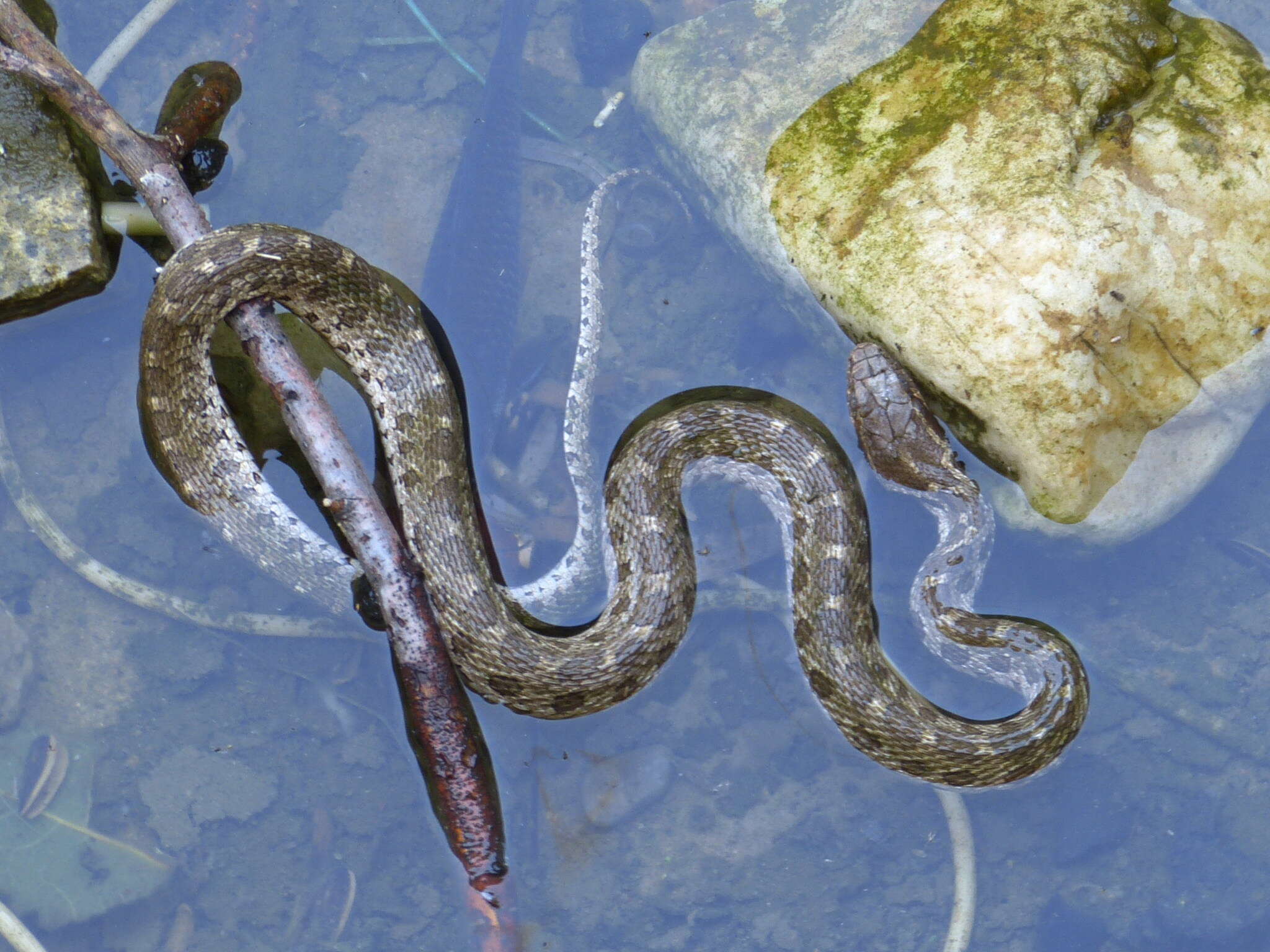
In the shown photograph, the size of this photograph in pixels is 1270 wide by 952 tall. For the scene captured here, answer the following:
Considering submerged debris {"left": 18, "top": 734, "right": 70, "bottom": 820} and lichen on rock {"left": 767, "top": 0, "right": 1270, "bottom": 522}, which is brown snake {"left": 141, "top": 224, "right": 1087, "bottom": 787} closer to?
lichen on rock {"left": 767, "top": 0, "right": 1270, "bottom": 522}

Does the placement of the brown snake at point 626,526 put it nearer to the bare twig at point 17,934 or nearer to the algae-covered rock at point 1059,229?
the algae-covered rock at point 1059,229

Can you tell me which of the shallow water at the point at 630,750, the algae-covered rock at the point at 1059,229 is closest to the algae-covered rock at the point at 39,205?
the shallow water at the point at 630,750

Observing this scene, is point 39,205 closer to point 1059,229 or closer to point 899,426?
point 899,426

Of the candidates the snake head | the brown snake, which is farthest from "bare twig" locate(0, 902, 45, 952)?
the snake head

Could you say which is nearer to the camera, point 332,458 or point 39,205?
point 332,458

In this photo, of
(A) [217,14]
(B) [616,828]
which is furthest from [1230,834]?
(A) [217,14]

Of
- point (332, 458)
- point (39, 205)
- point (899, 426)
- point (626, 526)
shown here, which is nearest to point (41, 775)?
point (332, 458)
